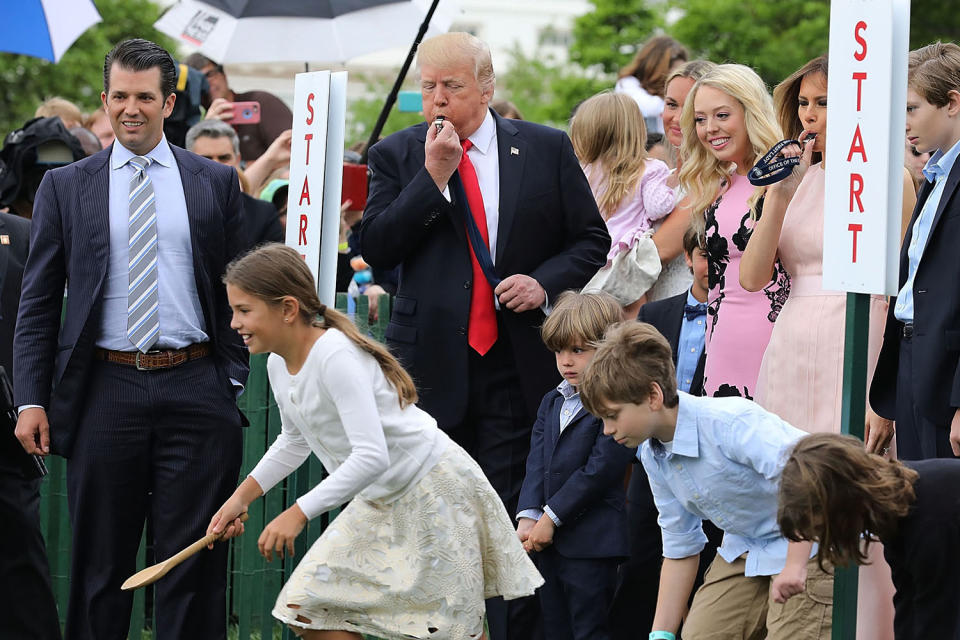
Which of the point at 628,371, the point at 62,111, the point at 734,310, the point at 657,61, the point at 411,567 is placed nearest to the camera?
the point at 628,371

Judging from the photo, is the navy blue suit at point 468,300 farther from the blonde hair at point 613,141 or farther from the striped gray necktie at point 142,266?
the striped gray necktie at point 142,266

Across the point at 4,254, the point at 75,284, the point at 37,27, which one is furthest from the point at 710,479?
the point at 37,27

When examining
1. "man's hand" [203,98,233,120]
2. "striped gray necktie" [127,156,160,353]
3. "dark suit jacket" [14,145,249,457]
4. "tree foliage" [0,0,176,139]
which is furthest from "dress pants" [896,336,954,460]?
"tree foliage" [0,0,176,139]

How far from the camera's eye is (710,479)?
4.57m

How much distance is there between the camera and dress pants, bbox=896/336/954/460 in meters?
4.61

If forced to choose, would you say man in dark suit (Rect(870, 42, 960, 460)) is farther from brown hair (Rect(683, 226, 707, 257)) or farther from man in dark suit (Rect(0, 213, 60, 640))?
man in dark suit (Rect(0, 213, 60, 640))

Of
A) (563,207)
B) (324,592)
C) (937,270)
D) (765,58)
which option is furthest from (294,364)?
(765,58)

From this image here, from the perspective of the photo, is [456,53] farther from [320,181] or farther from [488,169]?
[320,181]

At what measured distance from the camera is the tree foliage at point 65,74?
33438 mm

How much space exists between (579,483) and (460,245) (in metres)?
1.11

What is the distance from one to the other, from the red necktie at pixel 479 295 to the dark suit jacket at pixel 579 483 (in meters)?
0.40

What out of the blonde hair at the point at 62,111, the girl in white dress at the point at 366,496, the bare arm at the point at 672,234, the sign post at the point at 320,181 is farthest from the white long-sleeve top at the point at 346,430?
the blonde hair at the point at 62,111

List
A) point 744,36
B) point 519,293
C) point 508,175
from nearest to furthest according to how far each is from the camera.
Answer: point 519,293 → point 508,175 → point 744,36

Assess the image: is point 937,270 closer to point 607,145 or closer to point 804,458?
point 804,458
